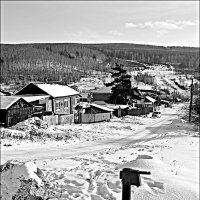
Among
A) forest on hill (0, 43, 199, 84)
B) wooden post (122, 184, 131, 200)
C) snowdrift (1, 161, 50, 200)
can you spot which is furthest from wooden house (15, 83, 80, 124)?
forest on hill (0, 43, 199, 84)

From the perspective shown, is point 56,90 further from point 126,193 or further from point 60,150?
point 126,193

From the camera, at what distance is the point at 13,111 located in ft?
97.2

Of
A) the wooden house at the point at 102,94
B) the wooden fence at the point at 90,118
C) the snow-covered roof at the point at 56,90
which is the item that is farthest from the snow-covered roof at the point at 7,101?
the wooden house at the point at 102,94

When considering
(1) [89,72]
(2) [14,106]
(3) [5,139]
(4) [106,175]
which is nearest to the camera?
(4) [106,175]

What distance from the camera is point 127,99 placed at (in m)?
55.2

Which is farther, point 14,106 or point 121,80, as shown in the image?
point 121,80

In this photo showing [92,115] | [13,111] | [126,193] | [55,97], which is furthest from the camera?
[55,97]

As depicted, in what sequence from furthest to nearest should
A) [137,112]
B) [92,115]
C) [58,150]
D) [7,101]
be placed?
[137,112]
[92,115]
[7,101]
[58,150]

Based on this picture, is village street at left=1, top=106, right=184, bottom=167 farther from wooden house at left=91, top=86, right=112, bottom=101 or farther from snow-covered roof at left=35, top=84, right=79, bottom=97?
wooden house at left=91, top=86, right=112, bottom=101

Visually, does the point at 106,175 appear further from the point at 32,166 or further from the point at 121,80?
the point at 121,80

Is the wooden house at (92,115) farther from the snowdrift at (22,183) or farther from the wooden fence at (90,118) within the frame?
the snowdrift at (22,183)

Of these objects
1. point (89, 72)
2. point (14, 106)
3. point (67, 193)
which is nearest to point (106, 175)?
point (67, 193)

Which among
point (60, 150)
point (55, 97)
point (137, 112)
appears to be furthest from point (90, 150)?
point (137, 112)

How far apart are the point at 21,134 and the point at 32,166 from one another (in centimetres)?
1509
